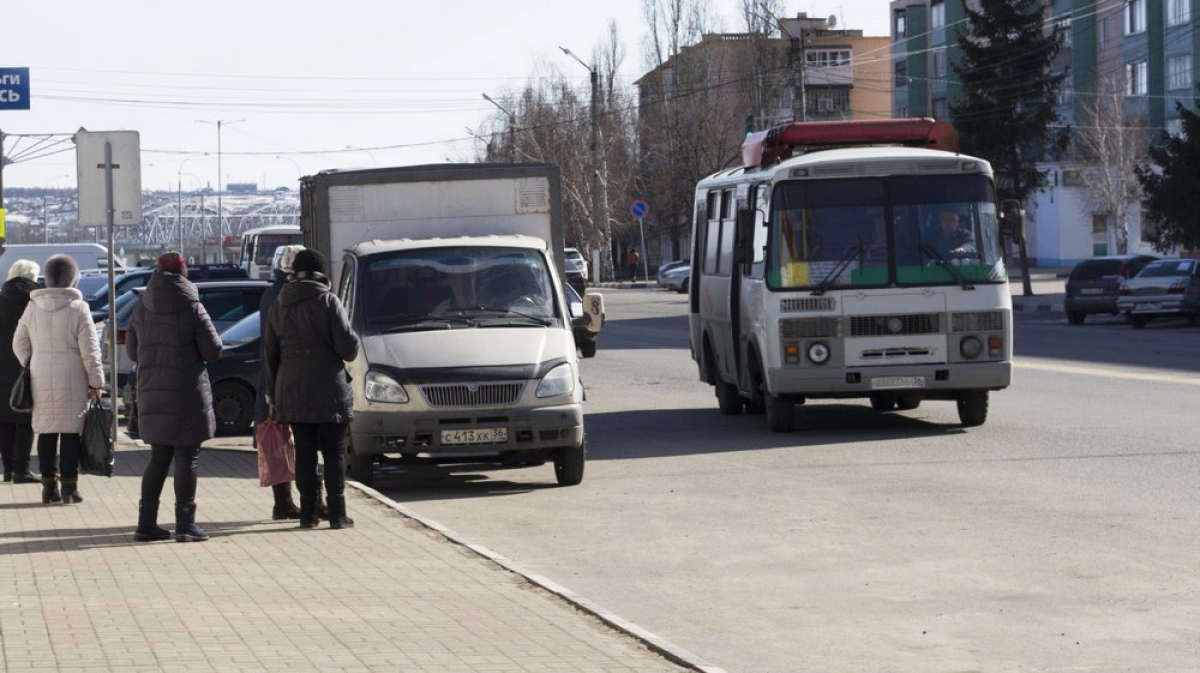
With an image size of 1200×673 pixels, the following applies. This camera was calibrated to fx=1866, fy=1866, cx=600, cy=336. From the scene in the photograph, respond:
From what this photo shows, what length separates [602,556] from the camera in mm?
11039

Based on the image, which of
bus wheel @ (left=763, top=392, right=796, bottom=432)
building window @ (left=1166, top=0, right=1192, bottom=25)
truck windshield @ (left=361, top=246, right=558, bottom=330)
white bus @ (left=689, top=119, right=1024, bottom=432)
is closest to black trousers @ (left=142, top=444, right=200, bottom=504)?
truck windshield @ (left=361, top=246, right=558, bottom=330)

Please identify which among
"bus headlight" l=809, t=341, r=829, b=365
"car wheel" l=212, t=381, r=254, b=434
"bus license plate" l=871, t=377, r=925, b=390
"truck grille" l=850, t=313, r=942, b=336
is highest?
"truck grille" l=850, t=313, r=942, b=336

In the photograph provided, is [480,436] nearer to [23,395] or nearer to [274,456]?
[274,456]

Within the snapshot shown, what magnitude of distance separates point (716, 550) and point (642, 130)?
91207mm

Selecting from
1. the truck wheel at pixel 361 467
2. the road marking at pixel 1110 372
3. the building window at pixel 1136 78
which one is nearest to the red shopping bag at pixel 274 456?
the truck wheel at pixel 361 467

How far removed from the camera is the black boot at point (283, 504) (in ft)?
40.1

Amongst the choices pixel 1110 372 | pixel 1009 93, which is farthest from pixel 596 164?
pixel 1110 372

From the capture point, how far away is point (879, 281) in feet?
58.9

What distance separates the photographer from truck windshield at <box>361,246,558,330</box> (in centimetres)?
1493

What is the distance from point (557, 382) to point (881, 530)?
351 cm

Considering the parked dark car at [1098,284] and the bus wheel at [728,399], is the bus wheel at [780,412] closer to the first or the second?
the bus wheel at [728,399]

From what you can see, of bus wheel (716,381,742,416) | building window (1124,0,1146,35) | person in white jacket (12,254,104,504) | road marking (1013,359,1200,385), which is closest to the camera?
person in white jacket (12,254,104,504)

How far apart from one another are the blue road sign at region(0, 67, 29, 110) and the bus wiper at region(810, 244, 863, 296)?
9.83 m

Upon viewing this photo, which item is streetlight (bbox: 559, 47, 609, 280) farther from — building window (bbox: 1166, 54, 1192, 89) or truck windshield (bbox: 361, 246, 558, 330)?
truck windshield (bbox: 361, 246, 558, 330)
